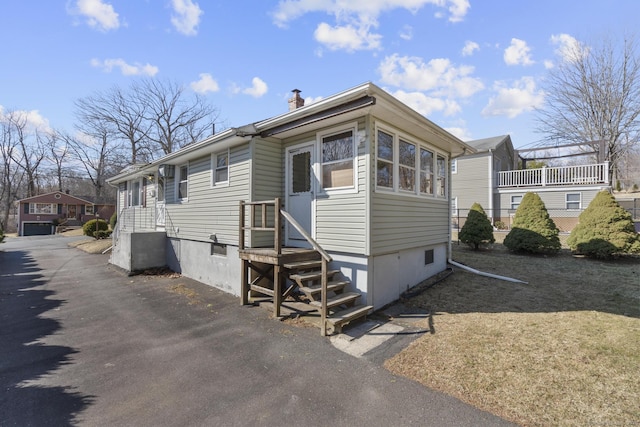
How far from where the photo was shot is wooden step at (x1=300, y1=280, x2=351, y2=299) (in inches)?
195

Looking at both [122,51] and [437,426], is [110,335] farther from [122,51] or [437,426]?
[122,51]

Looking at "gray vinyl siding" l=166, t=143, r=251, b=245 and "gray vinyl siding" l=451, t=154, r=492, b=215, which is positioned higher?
"gray vinyl siding" l=451, t=154, r=492, b=215

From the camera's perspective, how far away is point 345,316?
190 inches

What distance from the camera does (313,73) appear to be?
10.5 m

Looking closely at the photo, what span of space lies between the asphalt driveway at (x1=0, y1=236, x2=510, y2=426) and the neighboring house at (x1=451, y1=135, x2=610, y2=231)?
46.8ft

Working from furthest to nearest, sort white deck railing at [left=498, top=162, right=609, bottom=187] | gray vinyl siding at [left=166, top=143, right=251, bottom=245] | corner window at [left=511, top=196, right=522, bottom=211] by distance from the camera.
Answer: corner window at [left=511, top=196, right=522, bottom=211] < white deck railing at [left=498, top=162, right=609, bottom=187] < gray vinyl siding at [left=166, top=143, right=251, bottom=245]

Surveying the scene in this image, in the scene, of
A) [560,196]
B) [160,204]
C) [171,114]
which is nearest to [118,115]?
[171,114]

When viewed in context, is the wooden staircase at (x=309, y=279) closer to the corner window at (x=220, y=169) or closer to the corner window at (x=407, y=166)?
the corner window at (x=220, y=169)

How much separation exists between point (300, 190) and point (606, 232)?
33.8 feet

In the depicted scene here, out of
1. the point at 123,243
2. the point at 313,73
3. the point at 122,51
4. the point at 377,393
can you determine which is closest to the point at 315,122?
the point at 377,393

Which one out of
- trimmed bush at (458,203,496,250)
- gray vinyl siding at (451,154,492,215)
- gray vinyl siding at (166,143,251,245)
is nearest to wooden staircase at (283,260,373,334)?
gray vinyl siding at (166,143,251,245)

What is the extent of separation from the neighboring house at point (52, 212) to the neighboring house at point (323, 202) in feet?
125

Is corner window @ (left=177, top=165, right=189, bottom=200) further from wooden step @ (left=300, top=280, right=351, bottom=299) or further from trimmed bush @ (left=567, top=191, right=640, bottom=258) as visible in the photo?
trimmed bush @ (left=567, top=191, right=640, bottom=258)

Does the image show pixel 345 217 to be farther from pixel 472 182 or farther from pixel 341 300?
pixel 472 182
